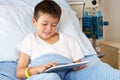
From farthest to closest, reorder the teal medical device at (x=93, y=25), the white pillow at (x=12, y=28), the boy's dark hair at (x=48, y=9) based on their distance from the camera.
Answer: the teal medical device at (x=93, y=25) < the white pillow at (x=12, y=28) < the boy's dark hair at (x=48, y=9)

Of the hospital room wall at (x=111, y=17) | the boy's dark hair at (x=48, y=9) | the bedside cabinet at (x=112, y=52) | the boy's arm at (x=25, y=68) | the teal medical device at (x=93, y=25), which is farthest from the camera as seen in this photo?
the hospital room wall at (x=111, y=17)

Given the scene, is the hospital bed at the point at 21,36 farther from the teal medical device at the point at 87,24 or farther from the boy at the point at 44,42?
Answer: the teal medical device at the point at 87,24

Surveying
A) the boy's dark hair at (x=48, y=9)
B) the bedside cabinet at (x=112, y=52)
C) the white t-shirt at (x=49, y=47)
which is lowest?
the bedside cabinet at (x=112, y=52)

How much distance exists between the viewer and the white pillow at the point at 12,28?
1290 millimetres

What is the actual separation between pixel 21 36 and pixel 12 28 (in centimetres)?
7

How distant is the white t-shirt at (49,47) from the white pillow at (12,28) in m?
0.10

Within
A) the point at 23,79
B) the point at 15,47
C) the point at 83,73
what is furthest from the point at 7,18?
the point at 83,73

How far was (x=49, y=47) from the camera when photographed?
1207 millimetres

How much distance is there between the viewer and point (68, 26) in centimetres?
149

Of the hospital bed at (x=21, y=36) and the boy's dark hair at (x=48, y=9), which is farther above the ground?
the boy's dark hair at (x=48, y=9)

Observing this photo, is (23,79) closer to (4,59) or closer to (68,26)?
(4,59)

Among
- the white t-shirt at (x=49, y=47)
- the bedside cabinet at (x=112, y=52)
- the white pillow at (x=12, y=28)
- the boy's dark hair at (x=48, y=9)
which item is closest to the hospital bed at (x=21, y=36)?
the white pillow at (x=12, y=28)

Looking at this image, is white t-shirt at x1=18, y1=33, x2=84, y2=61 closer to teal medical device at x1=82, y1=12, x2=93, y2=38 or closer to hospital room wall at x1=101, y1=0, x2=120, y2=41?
teal medical device at x1=82, y1=12, x2=93, y2=38

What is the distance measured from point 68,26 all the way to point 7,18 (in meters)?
0.39
